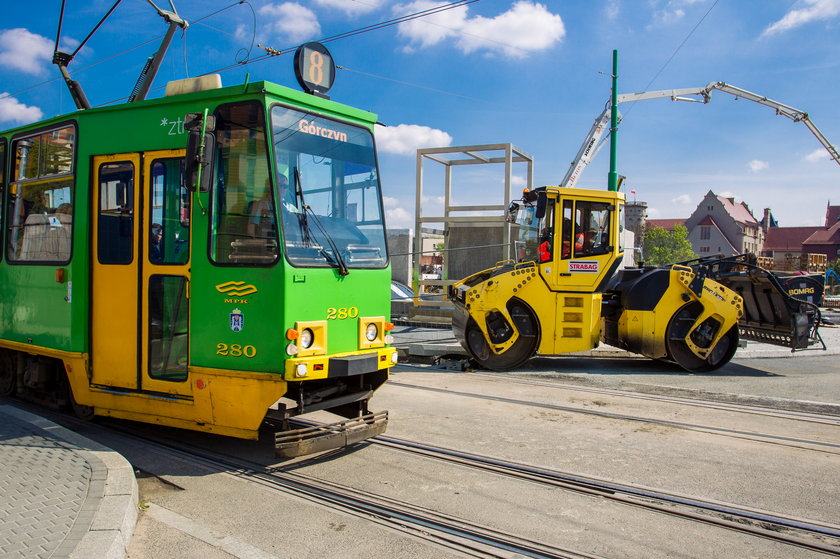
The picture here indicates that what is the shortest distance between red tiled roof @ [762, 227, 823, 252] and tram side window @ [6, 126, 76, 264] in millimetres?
113089

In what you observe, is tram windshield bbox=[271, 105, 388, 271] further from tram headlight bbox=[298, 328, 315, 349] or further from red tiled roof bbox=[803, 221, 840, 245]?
red tiled roof bbox=[803, 221, 840, 245]

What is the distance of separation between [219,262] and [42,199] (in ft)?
9.75

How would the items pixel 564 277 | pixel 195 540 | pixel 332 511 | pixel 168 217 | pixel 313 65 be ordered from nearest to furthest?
1. pixel 195 540
2. pixel 332 511
3. pixel 168 217
4. pixel 313 65
5. pixel 564 277

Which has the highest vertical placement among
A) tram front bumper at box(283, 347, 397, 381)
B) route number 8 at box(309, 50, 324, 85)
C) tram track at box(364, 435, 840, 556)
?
route number 8 at box(309, 50, 324, 85)

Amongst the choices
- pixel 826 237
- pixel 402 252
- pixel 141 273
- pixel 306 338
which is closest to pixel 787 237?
pixel 826 237

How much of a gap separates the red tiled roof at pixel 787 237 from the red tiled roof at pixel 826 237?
160 centimetres

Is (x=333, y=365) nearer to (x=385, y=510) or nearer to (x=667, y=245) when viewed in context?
(x=385, y=510)

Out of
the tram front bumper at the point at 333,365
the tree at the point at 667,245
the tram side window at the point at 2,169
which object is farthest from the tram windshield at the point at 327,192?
the tree at the point at 667,245

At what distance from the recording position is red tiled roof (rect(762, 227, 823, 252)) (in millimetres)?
100631

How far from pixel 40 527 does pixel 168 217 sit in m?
2.84

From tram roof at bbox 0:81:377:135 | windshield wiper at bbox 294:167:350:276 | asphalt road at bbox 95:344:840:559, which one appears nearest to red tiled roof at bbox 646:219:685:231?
asphalt road at bbox 95:344:840:559

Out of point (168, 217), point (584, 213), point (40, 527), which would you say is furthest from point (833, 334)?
point (40, 527)

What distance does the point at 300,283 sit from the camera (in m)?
5.14

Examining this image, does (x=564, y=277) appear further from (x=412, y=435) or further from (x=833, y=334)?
(x=833, y=334)
